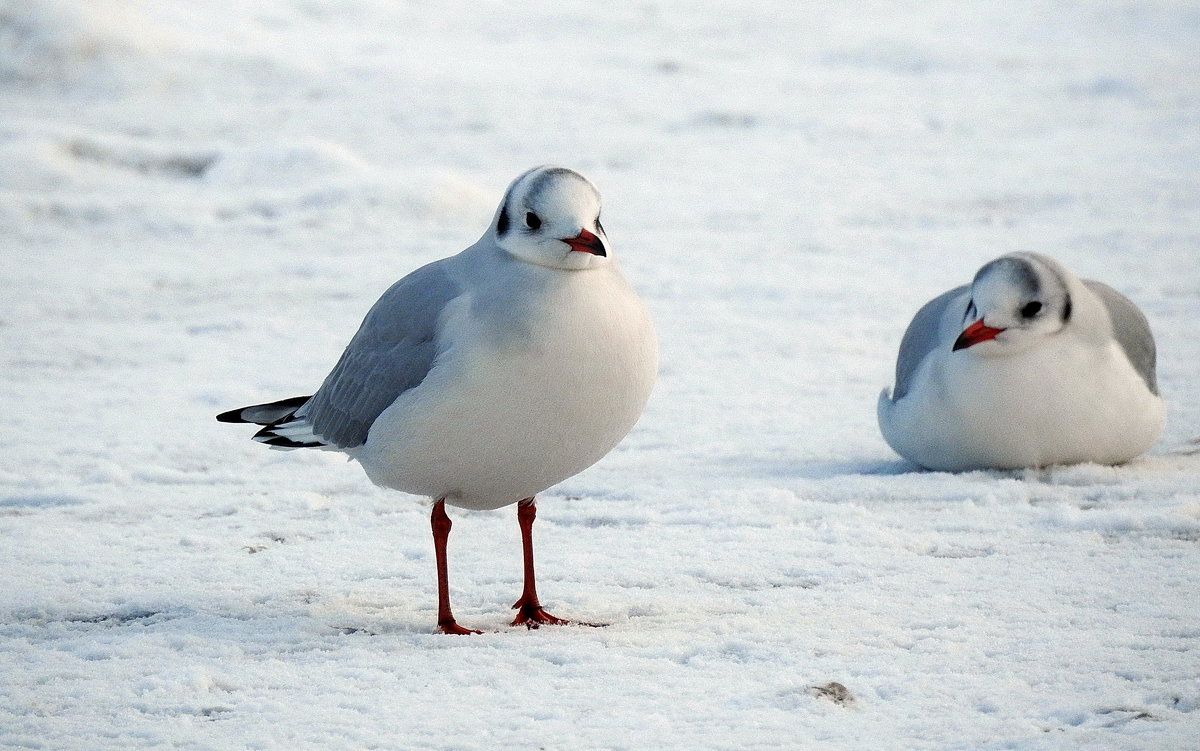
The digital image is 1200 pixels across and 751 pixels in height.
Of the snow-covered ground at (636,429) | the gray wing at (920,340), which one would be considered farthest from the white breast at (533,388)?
the gray wing at (920,340)

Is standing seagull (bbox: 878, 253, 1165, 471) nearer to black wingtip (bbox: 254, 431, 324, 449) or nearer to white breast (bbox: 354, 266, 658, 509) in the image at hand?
white breast (bbox: 354, 266, 658, 509)

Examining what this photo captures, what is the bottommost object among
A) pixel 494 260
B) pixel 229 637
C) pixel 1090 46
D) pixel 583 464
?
pixel 229 637

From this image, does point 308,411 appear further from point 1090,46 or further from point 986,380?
point 1090,46

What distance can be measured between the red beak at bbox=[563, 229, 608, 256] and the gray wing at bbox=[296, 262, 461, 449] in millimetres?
359

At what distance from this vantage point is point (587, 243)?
3391 mm

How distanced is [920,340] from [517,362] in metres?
2.43

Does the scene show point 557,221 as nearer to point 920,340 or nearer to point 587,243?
point 587,243

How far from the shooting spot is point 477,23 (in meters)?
17.9

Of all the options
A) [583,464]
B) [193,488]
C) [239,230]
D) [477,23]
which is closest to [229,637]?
[583,464]

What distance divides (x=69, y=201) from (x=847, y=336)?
587 cm

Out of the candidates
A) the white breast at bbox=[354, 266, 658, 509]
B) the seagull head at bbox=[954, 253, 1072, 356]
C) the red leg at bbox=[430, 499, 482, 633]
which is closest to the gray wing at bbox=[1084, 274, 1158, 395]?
the seagull head at bbox=[954, 253, 1072, 356]

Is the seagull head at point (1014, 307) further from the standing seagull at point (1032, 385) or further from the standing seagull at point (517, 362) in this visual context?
the standing seagull at point (517, 362)

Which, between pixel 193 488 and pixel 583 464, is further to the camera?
pixel 193 488

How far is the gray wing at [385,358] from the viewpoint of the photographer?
3.64 m
